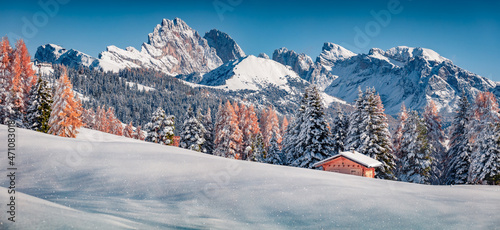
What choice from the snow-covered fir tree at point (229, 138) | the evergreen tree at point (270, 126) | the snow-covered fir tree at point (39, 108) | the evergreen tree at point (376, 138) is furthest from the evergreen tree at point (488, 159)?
the snow-covered fir tree at point (39, 108)

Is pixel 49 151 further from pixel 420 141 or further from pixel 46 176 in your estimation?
pixel 420 141

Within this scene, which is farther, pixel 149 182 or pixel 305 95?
pixel 305 95

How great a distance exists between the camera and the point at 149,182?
12219mm

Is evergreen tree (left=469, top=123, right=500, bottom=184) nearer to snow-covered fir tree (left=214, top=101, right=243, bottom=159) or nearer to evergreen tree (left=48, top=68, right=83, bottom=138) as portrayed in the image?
snow-covered fir tree (left=214, top=101, right=243, bottom=159)

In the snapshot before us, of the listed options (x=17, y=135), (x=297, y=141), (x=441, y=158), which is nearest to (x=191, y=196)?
(x=17, y=135)

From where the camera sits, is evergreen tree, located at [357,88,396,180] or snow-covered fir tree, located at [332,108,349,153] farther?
snow-covered fir tree, located at [332,108,349,153]

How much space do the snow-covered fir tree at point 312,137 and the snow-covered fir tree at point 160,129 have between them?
70.5 ft

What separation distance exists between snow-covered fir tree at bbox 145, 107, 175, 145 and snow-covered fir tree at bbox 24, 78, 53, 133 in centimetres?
1339

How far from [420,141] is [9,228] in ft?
123

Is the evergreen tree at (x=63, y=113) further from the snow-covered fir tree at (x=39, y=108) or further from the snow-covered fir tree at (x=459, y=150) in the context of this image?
the snow-covered fir tree at (x=459, y=150)

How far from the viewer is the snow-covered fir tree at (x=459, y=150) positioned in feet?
112

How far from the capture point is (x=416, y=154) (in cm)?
3478

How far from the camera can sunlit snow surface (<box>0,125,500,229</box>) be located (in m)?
8.66

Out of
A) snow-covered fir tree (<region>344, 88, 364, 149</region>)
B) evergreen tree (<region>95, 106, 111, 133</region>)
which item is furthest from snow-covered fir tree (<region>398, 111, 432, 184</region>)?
evergreen tree (<region>95, 106, 111, 133</region>)
